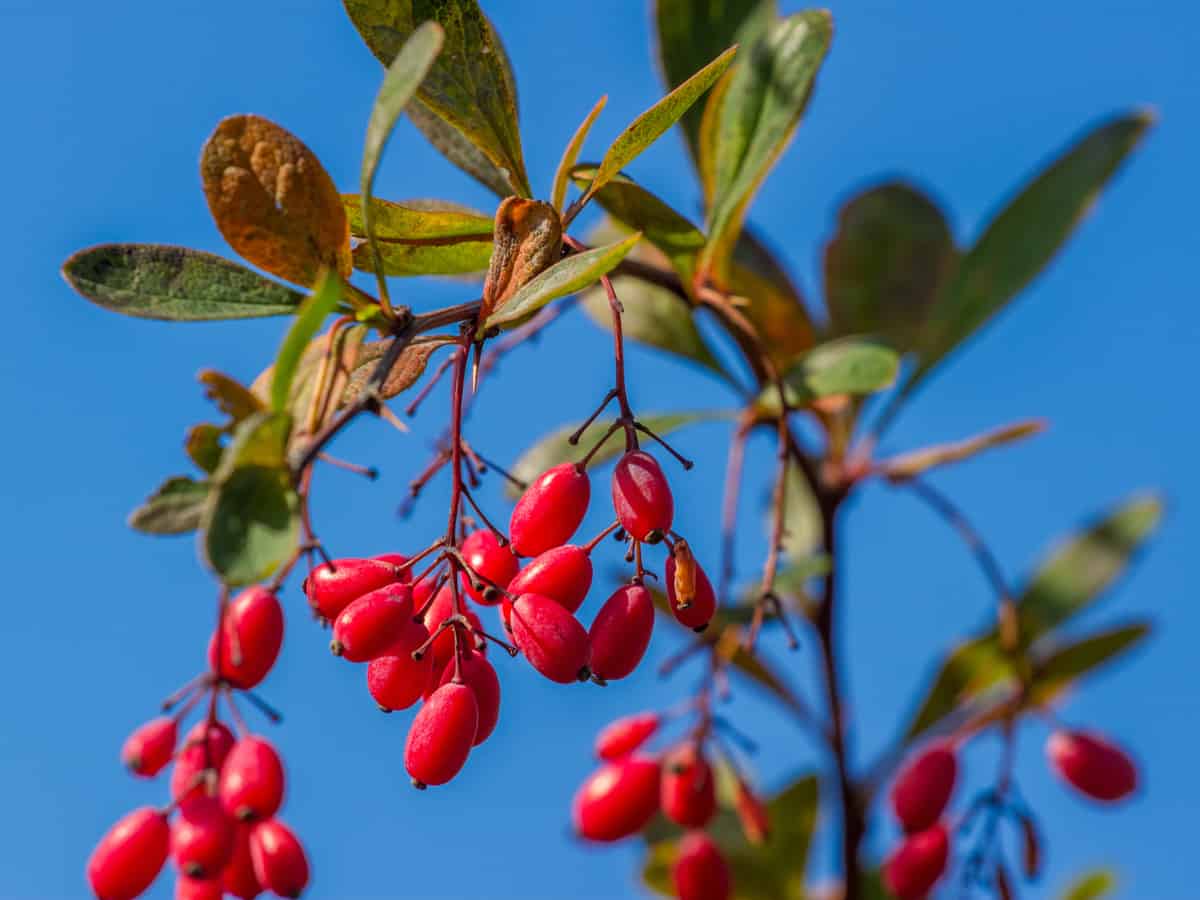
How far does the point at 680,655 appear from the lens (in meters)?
1.49

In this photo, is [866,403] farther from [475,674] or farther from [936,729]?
[475,674]

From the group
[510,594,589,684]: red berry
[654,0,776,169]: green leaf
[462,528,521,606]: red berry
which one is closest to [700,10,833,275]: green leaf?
[654,0,776,169]: green leaf

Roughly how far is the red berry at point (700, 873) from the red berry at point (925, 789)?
0.24m

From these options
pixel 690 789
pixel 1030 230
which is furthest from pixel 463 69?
pixel 1030 230

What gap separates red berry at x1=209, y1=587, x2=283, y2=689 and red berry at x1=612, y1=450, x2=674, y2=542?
26 centimetres

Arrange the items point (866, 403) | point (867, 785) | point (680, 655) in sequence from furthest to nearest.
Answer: point (866, 403)
point (867, 785)
point (680, 655)

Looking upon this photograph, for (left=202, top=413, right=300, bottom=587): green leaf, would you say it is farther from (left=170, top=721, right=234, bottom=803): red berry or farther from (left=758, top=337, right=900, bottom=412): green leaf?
(left=758, top=337, right=900, bottom=412): green leaf

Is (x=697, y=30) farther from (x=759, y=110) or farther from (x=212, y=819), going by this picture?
(x=212, y=819)

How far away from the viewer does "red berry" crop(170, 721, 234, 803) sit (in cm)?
Answer: 105

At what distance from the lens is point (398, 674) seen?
947mm

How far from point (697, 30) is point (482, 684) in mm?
920

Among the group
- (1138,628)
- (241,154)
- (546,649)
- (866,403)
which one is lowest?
(546,649)

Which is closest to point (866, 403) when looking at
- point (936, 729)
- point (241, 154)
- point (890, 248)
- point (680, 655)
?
point (890, 248)

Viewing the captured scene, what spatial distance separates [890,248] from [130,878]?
144 cm
